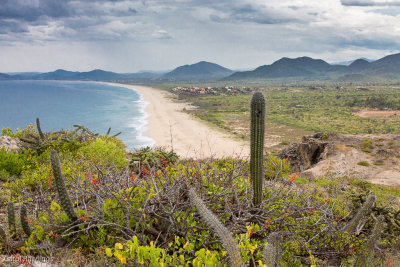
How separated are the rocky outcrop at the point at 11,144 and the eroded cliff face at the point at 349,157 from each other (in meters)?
13.6

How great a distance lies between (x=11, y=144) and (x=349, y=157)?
17504mm

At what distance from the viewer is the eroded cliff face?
14.0 meters

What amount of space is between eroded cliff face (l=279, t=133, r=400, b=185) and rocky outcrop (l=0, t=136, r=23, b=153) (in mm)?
13551

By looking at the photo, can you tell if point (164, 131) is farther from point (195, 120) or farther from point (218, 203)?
point (218, 203)

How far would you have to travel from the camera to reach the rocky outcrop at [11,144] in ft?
36.8

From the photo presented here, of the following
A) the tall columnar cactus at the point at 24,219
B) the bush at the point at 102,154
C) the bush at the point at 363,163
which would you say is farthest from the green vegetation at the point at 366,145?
the tall columnar cactus at the point at 24,219

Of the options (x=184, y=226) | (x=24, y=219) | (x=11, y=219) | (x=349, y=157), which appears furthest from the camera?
(x=349, y=157)

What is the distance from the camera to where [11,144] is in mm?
11656

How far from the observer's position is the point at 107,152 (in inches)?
450

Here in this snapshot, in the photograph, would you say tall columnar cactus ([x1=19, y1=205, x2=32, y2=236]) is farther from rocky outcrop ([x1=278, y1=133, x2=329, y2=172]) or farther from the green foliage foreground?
rocky outcrop ([x1=278, y1=133, x2=329, y2=172])

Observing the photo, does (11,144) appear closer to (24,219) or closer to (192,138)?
(24,219)

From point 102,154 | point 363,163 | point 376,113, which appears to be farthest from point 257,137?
point 376,113

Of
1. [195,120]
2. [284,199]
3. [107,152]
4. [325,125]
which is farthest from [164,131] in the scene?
[284,199]

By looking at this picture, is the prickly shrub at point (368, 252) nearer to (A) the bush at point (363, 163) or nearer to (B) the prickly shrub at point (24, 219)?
(B) the prickly shrub at point (24, 219)
